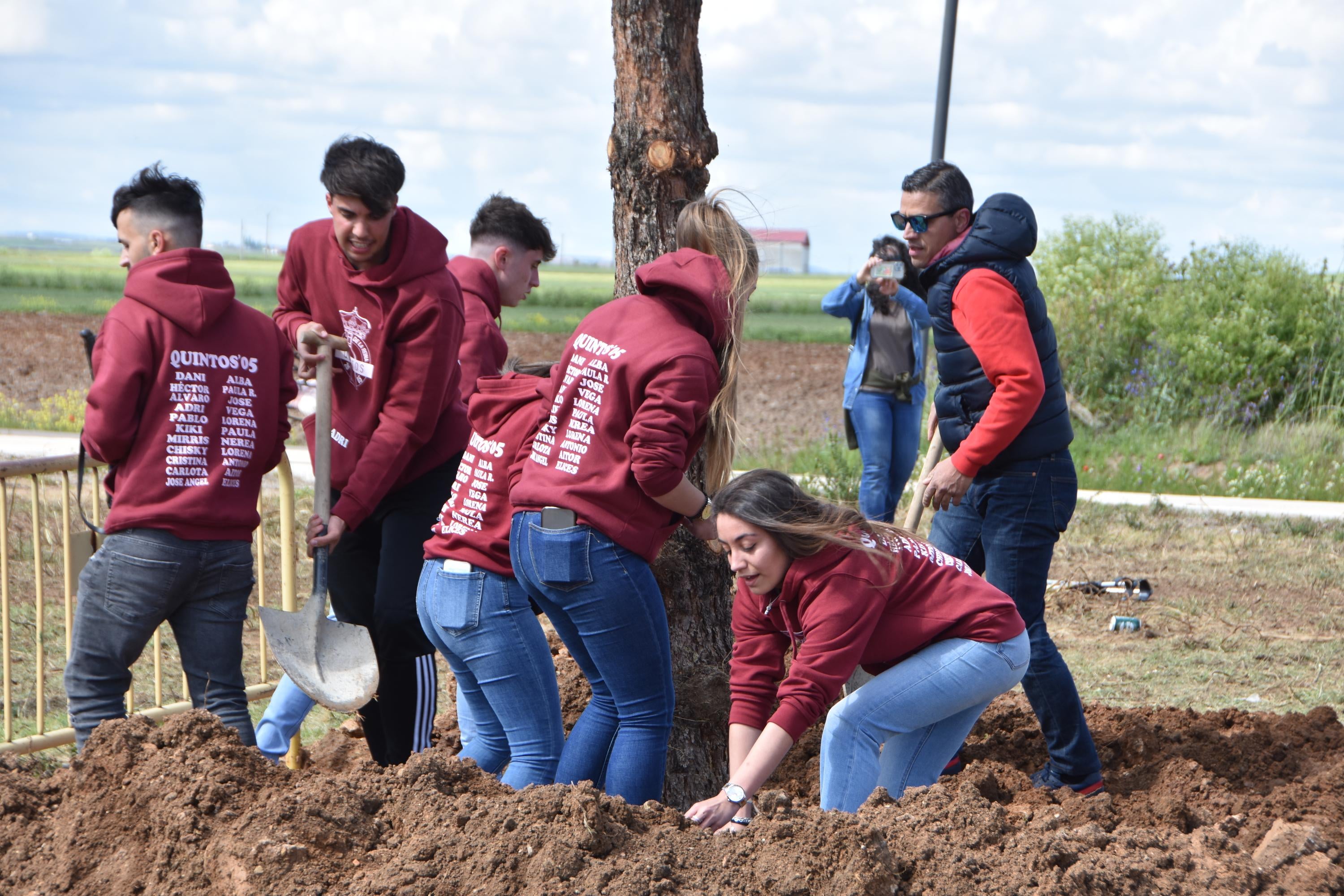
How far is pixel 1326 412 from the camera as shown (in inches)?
497

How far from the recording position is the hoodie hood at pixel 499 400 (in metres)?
3.30

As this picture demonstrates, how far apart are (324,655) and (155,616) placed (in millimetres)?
501

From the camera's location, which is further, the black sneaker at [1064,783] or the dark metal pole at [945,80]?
the dark metal pole at [945,80]

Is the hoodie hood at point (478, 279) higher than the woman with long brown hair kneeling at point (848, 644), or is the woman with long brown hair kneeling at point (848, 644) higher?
the hoodie hood at point (478, 279)

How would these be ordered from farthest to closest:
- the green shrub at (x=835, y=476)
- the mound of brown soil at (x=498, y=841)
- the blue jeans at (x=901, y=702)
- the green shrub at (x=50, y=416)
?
the green shrub at (x=50, y=416)
the green shrub at (x=835, y=476)
the blue jeans at (x=901, y=702)
the mound of brown soil at (x=498, y=841)

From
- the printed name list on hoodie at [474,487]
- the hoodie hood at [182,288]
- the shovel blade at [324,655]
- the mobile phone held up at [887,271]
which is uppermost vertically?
the mobile phone held up at [887,271]

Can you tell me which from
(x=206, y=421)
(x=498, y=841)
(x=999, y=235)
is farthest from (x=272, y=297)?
(x=498, y=841)

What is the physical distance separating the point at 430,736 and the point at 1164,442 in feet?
33.0

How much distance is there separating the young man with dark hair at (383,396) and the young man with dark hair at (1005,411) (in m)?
1.51

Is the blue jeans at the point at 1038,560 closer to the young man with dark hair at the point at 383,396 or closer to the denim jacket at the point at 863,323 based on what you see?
the young man with dark hair at the point at 383,396

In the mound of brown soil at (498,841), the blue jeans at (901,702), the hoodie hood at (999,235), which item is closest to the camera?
the mound of brown soil at (498,841)

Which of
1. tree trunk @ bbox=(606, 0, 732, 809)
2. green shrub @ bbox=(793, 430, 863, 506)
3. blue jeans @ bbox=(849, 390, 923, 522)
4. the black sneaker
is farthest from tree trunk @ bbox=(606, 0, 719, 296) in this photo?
green shrub @ bbox=(793, 430, 863, 506)

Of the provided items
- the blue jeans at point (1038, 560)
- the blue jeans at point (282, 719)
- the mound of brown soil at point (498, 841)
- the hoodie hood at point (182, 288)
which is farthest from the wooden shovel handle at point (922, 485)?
the hoodie hood at point (182, 288)

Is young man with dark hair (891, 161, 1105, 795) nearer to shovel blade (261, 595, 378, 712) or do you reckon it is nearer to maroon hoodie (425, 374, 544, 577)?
maroon hoodie (425, 374, 544, 577)
